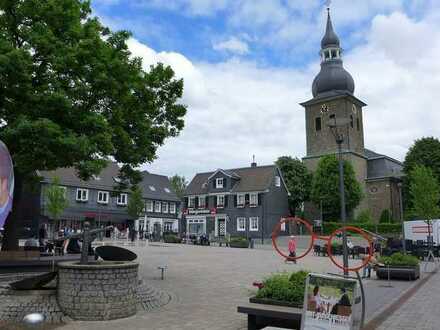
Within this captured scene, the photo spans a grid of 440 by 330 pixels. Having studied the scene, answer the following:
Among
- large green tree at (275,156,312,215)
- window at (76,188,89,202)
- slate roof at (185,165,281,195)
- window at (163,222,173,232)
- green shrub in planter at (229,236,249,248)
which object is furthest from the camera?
window at (163,222,173,232)

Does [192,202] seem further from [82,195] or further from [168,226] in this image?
[82,195]

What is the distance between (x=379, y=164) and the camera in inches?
2680

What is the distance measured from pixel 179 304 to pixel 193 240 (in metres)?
35.9

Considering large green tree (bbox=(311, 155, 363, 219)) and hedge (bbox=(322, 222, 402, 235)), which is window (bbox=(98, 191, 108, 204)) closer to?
large green tree (bbox=(311, 155, 363, 219))

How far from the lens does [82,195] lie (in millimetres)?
53812

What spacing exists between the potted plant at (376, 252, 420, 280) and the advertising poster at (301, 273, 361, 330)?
1177cm

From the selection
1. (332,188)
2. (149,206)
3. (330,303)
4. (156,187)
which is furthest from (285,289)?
(156,187)

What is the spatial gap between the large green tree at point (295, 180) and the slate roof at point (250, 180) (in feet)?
19.2

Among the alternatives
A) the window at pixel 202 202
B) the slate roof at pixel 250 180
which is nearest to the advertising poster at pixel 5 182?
the slate roof at pixel 250 180

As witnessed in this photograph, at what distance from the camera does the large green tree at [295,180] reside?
63.0m

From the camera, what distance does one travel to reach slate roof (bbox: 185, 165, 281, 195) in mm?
57406

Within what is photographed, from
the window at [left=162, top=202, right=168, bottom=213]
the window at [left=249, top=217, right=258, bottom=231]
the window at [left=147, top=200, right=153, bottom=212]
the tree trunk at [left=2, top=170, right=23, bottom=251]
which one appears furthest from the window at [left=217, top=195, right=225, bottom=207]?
the tree trunk at [left=2, top=170, right=23, bottom=251]

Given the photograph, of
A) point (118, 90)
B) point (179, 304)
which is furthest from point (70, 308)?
point (118, 90)

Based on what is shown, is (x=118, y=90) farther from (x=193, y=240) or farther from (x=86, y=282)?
(x=193, y=240)
